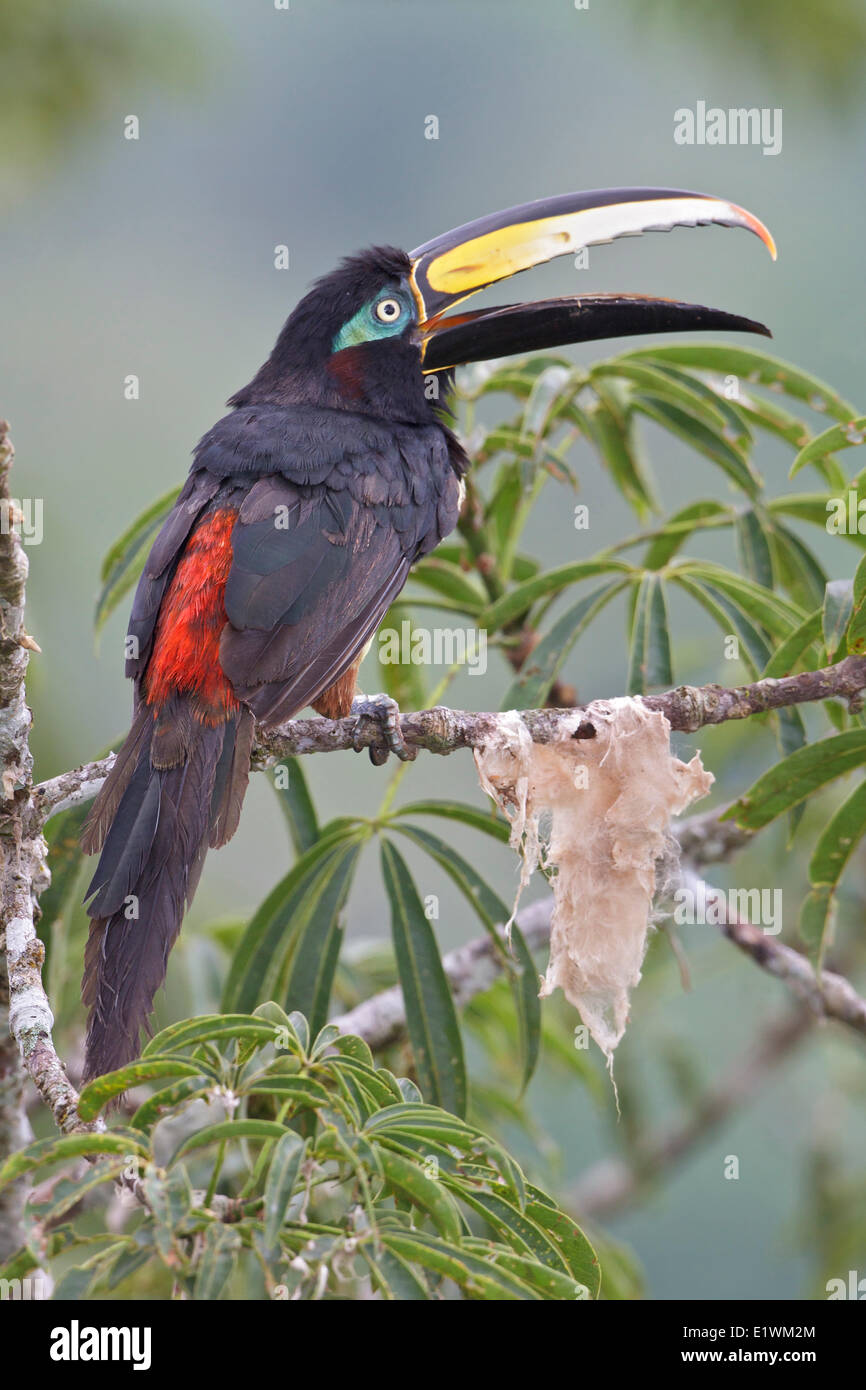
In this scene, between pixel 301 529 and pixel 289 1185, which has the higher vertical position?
pixel 301 529

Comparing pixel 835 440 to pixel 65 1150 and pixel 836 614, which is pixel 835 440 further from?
pixel 65 1150

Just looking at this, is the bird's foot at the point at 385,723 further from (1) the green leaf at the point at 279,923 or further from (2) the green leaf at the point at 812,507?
(2) the green leaf at the point at 812,507

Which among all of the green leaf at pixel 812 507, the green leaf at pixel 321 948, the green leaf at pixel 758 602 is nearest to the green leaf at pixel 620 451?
the green leaf at pixel 812 507

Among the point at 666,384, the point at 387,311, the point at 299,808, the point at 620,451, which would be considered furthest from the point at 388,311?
the point at 299,808

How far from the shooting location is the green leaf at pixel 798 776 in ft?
8.00

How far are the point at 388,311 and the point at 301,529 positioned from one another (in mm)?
894

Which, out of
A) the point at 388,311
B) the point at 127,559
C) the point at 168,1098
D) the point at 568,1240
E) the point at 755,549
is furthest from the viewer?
the point at 388,311

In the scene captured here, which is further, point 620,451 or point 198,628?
point 620,451

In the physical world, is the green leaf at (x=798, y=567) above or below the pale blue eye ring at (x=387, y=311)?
below

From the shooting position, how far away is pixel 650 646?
2.83m

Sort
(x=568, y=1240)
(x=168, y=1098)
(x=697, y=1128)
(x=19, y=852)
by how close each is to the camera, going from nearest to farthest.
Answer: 1. (x=168, y=1098)
2. (x=568, y=1240)
3. (x=19, y=852)
4. (x=697, y=1128)

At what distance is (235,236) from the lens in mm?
14234
